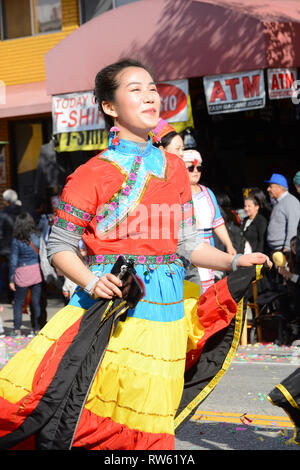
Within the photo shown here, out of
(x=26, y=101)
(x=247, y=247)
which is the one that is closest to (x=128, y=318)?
(x=247, y=247)

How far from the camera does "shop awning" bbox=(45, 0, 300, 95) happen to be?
12.9m

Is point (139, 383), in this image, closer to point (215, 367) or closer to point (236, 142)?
point (215, 367)

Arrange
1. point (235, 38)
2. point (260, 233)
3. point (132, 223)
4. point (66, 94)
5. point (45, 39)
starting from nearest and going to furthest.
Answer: point (132, 223) → point (260, 233) → point (235, 38) → point (66, 94) → point (45, 39)

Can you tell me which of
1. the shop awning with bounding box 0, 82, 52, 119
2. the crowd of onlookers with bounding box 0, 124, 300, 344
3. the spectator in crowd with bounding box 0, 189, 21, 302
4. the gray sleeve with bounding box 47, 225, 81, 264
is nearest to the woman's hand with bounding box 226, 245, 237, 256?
the crowd of onlookers with bounding box 0, 124, 300, 344

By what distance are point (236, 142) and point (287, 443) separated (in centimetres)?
1144

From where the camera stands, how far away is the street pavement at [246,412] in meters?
5.38

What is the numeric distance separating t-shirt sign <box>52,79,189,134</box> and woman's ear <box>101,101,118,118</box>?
961 cm

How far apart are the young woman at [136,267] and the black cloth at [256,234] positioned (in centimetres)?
Answer: 706

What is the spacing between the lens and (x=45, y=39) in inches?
722

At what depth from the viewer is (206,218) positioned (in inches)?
289

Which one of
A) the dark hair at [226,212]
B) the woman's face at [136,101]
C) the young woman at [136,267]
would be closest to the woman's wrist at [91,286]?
the young woman at [136,267]

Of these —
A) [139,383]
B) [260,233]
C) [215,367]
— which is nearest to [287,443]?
[215,367]

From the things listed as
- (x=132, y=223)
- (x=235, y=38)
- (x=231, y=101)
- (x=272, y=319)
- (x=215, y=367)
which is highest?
(x=235, y=38)

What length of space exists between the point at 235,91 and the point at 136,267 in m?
9.83
